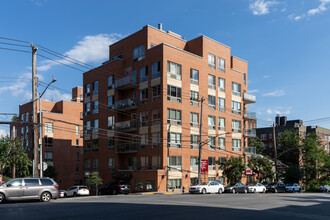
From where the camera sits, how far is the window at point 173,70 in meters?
47.8

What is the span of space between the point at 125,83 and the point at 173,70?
25.8 feet

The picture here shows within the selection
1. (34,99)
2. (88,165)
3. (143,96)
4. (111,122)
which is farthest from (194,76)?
(34,99)

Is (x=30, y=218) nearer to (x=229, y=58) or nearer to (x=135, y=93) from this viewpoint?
(x=135, y=93)

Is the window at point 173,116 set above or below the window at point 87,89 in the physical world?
below

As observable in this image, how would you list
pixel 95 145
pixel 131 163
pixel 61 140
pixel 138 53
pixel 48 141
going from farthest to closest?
pixel 61 140 < pixel 48 141 < pixel 95 145 < pixel 138 53 < pixel 131 163

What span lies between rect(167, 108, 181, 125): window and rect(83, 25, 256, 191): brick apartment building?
0.14 m

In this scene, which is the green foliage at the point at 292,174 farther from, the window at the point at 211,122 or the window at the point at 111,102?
the window at the point at 111,102

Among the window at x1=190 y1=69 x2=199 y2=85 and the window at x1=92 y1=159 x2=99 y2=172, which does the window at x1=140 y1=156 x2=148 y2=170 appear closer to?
the window at x1=92 y1=159 x2=99 y2=172

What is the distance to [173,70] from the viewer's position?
48.3 meters

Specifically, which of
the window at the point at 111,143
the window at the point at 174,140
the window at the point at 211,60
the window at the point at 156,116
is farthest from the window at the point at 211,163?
the window at the point at 111,143

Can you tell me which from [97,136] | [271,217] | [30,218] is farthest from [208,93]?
[30,218]

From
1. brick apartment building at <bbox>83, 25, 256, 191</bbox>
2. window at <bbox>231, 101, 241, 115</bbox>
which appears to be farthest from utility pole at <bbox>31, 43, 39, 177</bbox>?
window at <bbox>231, 101, 241, 115</bbox>

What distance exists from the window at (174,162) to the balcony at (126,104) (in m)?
9.71

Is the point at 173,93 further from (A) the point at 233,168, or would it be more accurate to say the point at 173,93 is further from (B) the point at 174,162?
(A) the point at 233,168
